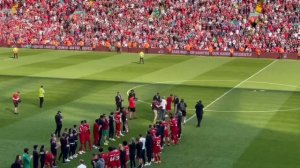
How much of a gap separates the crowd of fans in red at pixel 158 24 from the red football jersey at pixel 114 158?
41.9m

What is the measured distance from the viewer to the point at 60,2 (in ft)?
255

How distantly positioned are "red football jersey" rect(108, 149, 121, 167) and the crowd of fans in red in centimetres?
4186

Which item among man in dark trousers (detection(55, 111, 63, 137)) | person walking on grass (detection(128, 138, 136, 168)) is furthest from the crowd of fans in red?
person walking on grass (detection(128, 138, 136, 168))

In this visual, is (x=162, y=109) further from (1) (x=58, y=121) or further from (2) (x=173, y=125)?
(1) (x=58, y=121)

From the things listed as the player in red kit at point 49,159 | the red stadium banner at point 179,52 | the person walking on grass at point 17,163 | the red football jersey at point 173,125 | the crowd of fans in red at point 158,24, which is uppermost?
the crowd of fans in red at point 158,24

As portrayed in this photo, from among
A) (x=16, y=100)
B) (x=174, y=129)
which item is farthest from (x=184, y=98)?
(x=174, y=129)

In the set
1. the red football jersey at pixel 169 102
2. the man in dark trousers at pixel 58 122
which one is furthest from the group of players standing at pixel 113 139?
the red football jersey at pixel 169 102

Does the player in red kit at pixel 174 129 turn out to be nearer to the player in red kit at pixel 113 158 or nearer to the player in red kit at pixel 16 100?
the player in red kit at pixel 113 158

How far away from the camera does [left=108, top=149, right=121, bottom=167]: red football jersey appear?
22047 millimetres

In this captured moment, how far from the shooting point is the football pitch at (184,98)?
26.0m

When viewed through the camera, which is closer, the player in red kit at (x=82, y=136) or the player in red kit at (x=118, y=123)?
the player in red kit at (x=82, y=136)

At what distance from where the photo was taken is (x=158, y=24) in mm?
69688

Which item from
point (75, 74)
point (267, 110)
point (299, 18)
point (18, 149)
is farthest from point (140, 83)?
point (299, 18)

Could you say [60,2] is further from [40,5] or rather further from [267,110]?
[267,110]
